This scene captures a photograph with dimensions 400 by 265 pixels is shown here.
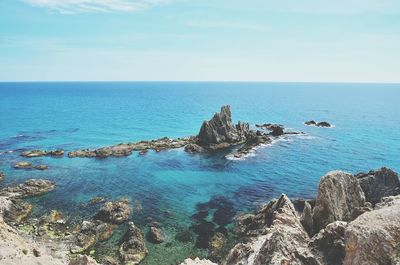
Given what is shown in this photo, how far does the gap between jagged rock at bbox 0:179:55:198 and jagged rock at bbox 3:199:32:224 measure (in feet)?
16.1

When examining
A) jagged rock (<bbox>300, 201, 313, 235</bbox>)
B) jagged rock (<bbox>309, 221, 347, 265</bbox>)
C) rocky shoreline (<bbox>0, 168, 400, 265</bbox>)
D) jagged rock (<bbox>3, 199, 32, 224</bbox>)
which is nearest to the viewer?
rocky shoreline (<bbox>0, 168, 400, 265</bbox>)

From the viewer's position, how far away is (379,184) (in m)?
46.0

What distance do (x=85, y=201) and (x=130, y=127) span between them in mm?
80356

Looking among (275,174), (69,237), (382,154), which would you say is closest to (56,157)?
(69,237)

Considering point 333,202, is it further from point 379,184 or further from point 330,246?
point 379,184

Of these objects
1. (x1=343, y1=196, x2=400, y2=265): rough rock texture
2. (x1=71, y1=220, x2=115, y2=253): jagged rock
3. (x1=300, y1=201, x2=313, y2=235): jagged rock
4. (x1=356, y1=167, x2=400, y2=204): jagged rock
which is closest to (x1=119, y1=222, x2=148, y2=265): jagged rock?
(x1=71, y1=220, x2=115, y2=253): jagged rock

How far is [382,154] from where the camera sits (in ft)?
284

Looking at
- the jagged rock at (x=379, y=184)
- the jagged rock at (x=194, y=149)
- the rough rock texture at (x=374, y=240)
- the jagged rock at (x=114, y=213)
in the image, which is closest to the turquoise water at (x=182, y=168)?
the jagged rock at (x=114, y=213)

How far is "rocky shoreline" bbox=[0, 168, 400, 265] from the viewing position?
16.3 m

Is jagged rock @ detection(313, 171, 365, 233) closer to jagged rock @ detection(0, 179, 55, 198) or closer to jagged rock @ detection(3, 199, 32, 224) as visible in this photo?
jagged rock @ detection(3, 199, 32, 224)

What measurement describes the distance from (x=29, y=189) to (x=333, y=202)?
4897cm

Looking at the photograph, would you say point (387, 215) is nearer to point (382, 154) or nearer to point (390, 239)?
point (390, 239)

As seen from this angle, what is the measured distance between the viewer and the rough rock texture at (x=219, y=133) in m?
94.3

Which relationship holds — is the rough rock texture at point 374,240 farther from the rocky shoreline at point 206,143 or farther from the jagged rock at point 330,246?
the rocky shoreline at point 206,143
